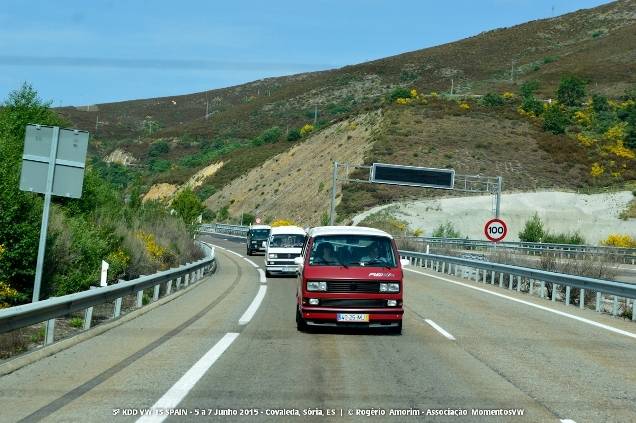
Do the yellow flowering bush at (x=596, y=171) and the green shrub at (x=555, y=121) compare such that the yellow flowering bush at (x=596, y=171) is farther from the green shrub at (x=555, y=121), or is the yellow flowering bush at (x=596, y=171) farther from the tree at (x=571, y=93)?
the tree at (x=571, y=93)

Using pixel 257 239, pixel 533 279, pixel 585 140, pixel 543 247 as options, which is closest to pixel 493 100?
pixel 585 140

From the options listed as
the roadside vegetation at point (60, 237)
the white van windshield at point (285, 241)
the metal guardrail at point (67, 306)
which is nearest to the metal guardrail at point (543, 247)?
the white van windshield at point (285, 241)

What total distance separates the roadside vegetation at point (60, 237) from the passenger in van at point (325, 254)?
576cm

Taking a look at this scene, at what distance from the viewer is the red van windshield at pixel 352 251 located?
13.7 m

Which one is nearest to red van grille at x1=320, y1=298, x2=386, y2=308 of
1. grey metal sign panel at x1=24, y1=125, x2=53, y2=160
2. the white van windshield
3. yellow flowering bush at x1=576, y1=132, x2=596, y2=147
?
grey metal sign panel at x1=24, y1=125, x2=53, y2=160

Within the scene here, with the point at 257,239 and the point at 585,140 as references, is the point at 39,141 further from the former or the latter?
the point at 585,140

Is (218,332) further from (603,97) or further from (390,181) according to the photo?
(603,97)

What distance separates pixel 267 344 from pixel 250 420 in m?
4.83

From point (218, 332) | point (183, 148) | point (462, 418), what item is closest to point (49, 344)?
point (218, 332)

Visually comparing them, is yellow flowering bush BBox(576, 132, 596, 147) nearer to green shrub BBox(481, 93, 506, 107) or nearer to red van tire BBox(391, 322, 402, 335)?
green shrub BBox(481, 93, 506, 107)

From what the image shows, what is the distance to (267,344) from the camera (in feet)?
39.3

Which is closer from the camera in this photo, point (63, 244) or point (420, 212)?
point (63, 244)

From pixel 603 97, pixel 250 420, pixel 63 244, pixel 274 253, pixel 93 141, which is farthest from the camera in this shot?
pixel 93 141

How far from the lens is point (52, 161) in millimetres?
13469
